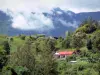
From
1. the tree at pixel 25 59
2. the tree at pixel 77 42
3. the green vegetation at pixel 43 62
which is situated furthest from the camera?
the tree at pixel 77 42

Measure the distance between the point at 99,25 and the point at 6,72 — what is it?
6474 centimetres

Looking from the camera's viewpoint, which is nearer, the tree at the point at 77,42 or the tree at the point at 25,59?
A: the tree at the point at 25,59

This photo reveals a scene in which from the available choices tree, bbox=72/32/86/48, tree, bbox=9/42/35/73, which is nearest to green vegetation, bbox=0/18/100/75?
tree, bbox=9/42/35/73

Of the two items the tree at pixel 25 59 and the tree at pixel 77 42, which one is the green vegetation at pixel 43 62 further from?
the tree at pixel 77 42

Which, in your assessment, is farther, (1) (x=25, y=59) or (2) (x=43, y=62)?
(2) (x=43, y=62)

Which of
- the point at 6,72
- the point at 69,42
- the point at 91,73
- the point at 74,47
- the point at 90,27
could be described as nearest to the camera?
the point at 6,72

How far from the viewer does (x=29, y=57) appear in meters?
41.4

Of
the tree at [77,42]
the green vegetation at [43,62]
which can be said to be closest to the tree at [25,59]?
the green vegetation at [43,62]

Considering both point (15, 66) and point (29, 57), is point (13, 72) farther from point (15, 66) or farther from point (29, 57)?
point (29, 57)

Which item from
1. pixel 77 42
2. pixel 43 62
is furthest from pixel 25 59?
pixel 77 42

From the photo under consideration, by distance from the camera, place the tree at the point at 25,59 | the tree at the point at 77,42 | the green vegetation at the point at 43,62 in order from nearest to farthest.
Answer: the green vegetation at the point at 43,62 → the tree at the point at 25,59 → the tree at the point at 77,42

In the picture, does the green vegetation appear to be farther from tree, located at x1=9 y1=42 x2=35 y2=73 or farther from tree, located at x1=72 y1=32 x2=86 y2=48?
tree, located at x1=72 y1=32 x2=86 y2=48

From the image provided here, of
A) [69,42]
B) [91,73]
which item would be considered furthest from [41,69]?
[69,42]

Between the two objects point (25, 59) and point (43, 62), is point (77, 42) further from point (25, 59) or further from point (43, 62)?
point (25, 59)
